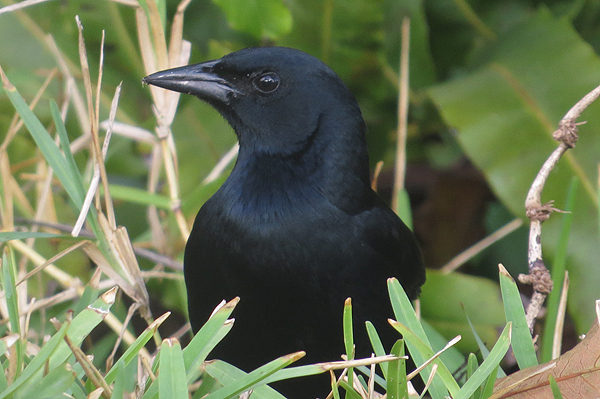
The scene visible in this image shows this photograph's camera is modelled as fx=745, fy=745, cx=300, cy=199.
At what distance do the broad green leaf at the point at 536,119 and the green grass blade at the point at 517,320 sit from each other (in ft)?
2.70

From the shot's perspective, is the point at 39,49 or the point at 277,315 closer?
the point at 277,315

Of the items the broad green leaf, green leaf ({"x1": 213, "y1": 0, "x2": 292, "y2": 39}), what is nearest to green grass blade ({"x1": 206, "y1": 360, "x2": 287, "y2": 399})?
the broad green leaf

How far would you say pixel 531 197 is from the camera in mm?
1695

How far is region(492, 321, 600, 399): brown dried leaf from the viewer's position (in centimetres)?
130

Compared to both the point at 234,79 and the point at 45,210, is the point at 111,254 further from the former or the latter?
the point at 45,210

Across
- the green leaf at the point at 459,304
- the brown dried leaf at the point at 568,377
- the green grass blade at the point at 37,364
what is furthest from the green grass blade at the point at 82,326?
the green leaf at the point at 459,304

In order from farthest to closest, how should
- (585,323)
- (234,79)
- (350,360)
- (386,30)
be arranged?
(386,30) → (585,323) → (234,79) → (350,360)

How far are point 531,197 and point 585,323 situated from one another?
66 centimetres

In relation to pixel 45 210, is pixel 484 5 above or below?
above

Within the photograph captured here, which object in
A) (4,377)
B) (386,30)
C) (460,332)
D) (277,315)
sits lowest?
(460,332)

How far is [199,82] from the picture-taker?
1906 millimetres

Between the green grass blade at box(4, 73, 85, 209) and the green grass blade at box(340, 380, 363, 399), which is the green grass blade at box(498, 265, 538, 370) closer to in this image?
the green grass blade at box(340, 380, 363, 399)

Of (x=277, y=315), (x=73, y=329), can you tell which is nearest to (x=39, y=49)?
(x=277, y=315)

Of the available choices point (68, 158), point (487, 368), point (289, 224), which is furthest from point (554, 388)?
point (68, 158)
